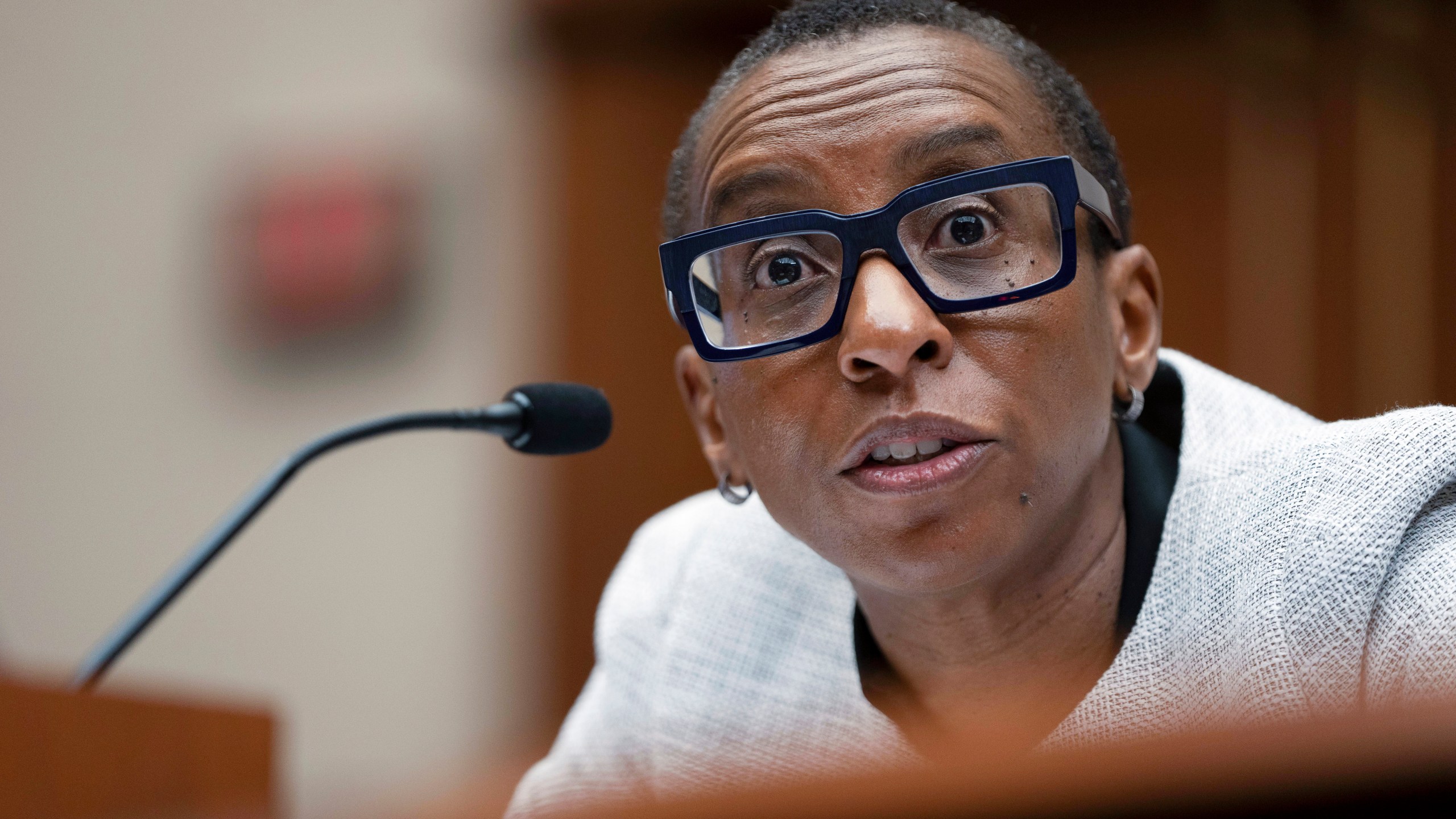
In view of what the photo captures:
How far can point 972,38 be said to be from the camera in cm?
142

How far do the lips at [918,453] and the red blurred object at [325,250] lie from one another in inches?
115

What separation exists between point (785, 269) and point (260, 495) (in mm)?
629

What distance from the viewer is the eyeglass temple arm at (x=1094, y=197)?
133 centimetres

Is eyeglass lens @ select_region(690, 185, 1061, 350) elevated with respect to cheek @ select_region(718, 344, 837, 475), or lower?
elevated

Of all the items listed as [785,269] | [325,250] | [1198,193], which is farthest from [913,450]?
[325,250]

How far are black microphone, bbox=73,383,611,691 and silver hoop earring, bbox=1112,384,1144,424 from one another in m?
0.56

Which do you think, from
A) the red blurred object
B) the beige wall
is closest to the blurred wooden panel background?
the beige wall

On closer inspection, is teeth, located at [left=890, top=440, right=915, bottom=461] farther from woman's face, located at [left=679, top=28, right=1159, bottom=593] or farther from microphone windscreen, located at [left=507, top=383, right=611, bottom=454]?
microphone windscreen, located at [left=507, top=383, right=611, bottom=454]

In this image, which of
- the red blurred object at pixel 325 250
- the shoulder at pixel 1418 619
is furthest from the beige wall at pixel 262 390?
the shoulder at pixel 1418 619

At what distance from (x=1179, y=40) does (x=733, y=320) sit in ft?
7.56

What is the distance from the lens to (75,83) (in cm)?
455

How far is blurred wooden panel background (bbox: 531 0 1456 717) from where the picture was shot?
2670 mm

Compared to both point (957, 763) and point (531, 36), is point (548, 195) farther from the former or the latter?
point (957, 763)

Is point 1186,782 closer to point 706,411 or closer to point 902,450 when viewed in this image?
point 902,450
